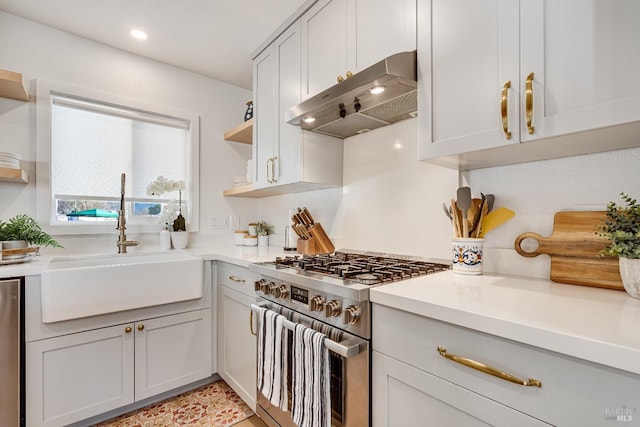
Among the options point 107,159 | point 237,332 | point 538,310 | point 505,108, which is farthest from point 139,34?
point 538,310

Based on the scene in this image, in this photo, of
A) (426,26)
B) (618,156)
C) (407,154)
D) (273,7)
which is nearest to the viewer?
(618,156)

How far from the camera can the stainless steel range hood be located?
3.86 feet

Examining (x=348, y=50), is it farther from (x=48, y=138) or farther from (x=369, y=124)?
(x=48, y=138)

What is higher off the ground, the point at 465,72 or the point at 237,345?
the point at 465,72

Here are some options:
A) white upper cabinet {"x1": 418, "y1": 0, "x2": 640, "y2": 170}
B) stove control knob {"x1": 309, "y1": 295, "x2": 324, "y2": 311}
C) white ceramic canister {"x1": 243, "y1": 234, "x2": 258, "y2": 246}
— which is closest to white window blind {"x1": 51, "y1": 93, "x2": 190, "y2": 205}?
white ceramic canister {"x1": 243, "y1": 234, "x2": 258, "y2": 246}

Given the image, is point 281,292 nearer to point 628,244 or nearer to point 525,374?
point 525,374

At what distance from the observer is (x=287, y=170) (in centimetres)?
193

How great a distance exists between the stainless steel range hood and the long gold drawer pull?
996 mm

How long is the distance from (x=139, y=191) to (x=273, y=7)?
1.72 metres

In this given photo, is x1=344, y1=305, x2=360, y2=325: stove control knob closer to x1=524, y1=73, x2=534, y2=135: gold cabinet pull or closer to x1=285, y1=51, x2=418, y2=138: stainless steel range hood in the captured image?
x1=524, y1=73, x2=534, y2=135: gold cabinet pull

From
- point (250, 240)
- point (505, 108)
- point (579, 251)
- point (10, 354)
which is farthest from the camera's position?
point (250, 240)

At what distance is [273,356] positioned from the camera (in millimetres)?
1367

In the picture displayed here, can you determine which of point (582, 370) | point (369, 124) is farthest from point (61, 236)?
point (582, 370)

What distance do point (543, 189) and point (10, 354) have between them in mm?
2474
